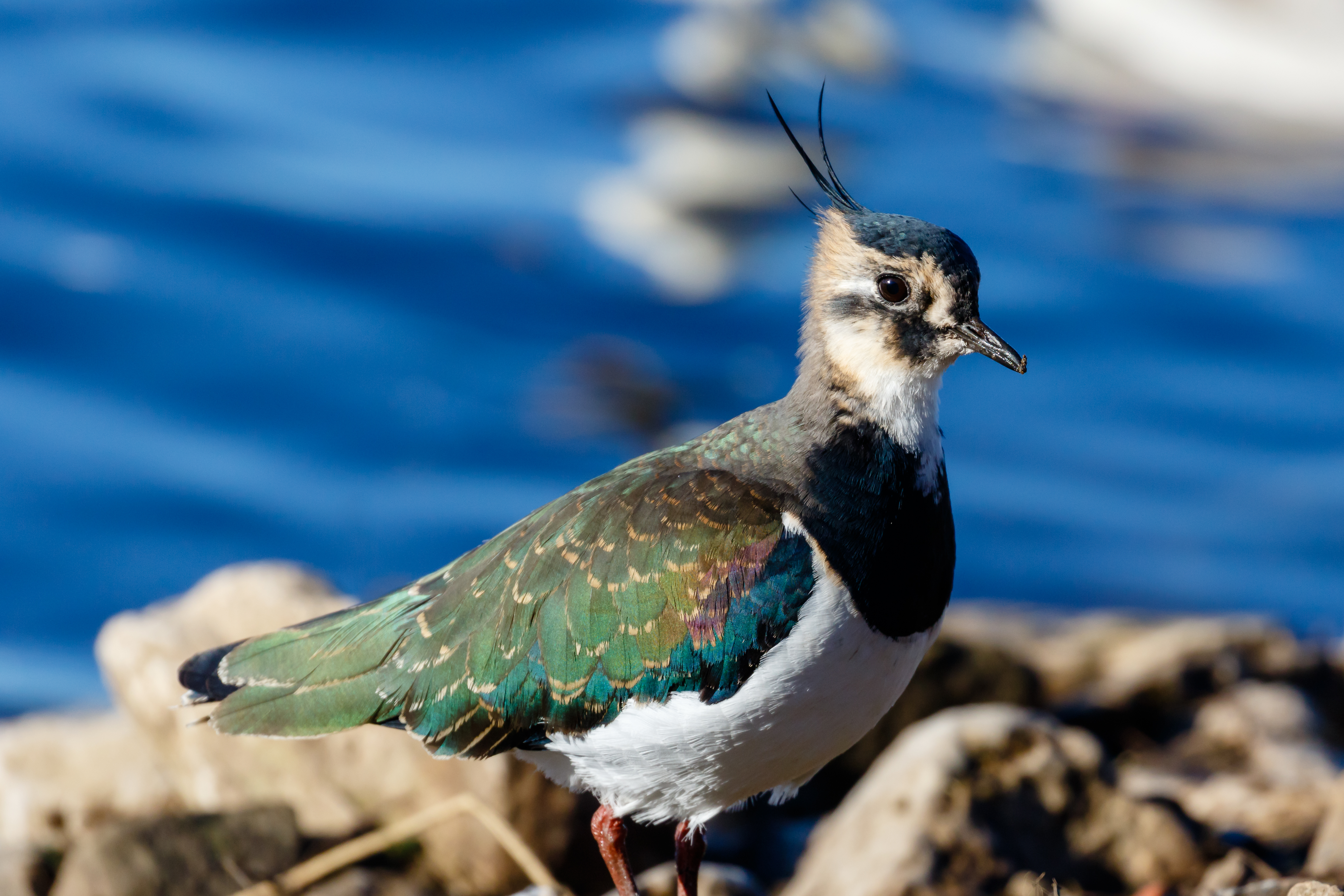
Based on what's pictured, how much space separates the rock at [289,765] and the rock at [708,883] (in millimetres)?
564

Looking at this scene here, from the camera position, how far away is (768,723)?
→ 4.41 m

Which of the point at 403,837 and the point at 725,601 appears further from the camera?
the point at 403,837

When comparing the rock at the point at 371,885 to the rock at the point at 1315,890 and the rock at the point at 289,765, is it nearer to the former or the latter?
the rock at the point at 289,765

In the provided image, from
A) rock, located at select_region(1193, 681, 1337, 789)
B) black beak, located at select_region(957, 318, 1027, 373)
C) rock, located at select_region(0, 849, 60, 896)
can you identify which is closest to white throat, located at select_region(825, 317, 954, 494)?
black beak, located at select_region(957, 318, 1027, 373)

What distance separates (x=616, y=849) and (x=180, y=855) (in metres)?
1.93

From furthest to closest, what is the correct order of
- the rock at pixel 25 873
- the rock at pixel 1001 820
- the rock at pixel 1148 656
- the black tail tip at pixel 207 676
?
the rock at pixel 1148 656 < the rock at pixel 25 873 < the rock at pixel 1001 820 < the black tail tip at pixel 207 676

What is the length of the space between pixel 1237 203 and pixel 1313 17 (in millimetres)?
2808

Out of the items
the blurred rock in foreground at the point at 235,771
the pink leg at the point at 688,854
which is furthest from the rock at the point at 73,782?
the pink leg at the point at 688,854

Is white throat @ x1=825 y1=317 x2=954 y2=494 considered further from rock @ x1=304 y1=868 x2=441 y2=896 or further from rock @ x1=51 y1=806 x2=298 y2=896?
rock @ x1=51 y1=806 x2=298 y2=896

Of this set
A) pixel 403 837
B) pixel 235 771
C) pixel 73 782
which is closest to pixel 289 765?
pixel 235 771

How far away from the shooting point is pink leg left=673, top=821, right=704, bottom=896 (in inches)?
193

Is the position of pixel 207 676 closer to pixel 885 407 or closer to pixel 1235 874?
pixel 885 407

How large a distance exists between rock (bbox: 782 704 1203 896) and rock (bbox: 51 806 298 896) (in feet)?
6.85

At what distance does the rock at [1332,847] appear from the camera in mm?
5168
